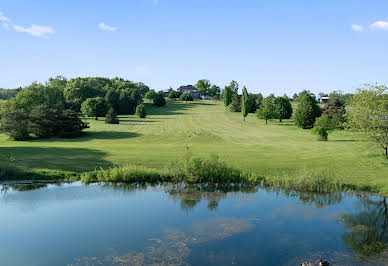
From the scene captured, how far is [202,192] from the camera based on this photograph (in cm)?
2623

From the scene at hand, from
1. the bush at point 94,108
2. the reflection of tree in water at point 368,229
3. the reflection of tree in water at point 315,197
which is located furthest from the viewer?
the bush at point 94,108

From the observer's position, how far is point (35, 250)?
16.6 meters

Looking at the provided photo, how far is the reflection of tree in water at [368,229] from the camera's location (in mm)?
16766

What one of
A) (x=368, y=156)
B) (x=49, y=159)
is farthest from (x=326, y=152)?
(x=49, y=159)

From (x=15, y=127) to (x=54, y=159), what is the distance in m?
23.8

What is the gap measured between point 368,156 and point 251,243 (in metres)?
23.0

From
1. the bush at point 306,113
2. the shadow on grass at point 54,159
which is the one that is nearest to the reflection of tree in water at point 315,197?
the shadow on grass at point 54,159

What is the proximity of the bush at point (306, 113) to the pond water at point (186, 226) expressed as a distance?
46.5 m

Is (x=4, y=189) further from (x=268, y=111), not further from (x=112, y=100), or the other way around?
(x=112, y=100)

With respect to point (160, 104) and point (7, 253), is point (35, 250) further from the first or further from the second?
point (160, 104)

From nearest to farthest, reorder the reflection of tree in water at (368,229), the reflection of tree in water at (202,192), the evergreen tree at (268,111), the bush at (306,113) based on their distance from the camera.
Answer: the reflection of tree in water at (368,229) < the reflection of tree in water at (202,192) < the bush at (306,113) < the evergreen tree at (268,111)

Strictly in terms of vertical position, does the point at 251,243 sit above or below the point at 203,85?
below

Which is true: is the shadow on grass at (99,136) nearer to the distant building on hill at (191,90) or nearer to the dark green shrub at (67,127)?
the dark green shrub at (67,127)

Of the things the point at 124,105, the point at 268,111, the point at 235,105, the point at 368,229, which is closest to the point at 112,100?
the point at 124,105
